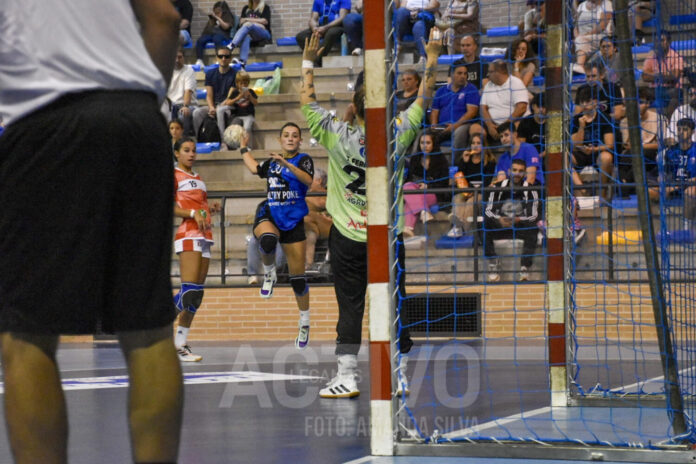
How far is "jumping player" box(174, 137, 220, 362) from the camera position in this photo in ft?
31.4

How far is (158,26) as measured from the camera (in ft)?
8.13

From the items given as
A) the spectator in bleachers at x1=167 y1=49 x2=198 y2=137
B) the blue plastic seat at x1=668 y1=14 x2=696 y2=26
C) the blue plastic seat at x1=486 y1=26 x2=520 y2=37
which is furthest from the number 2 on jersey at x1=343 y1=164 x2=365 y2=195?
the spectator in bleachers at x1=167 y1=49 x2=198 y2=137

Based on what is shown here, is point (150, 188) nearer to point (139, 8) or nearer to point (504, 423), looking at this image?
point (139, 8)

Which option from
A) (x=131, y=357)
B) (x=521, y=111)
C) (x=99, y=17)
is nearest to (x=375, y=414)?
(x=131, y=357)

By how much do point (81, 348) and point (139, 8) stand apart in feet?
34.4

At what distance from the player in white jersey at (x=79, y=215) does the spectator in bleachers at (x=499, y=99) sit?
32.0 feet

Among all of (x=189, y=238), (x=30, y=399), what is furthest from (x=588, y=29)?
(x=30, y=399)

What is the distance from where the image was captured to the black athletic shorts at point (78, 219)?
2250mm

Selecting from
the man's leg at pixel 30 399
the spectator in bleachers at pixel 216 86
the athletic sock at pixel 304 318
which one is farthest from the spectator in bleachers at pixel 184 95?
the man's leg at pixel 30 399

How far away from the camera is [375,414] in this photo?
4887mm

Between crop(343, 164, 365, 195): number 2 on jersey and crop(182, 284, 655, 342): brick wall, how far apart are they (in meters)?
4.97

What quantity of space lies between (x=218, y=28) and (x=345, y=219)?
42.6ft

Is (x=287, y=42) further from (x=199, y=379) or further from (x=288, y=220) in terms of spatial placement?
(x=199, y=379)

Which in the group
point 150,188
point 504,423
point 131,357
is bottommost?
point 504,423
